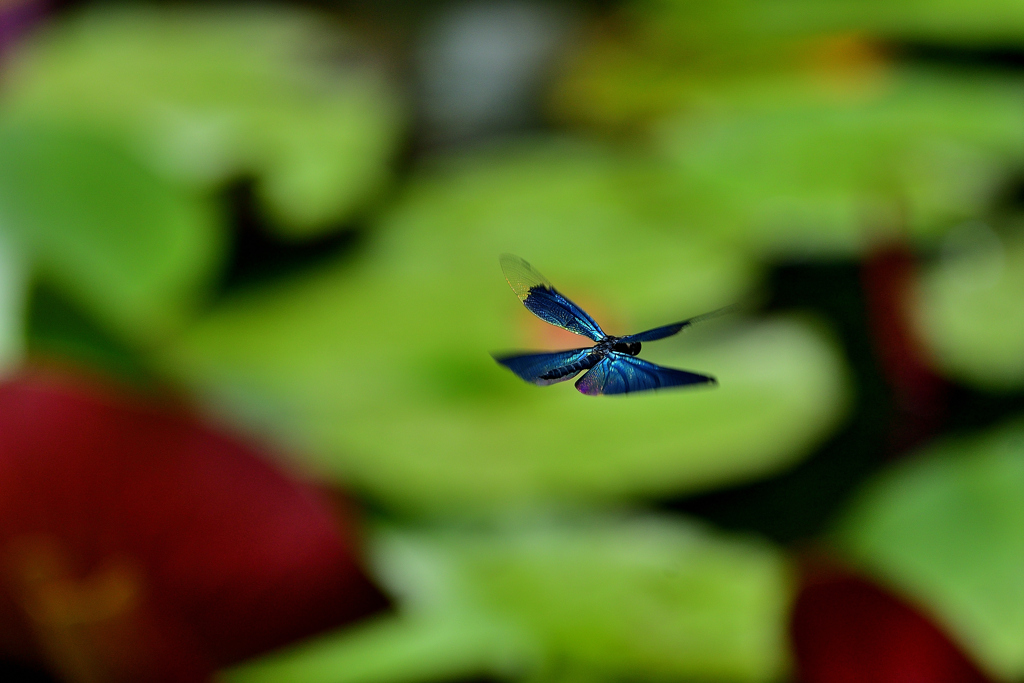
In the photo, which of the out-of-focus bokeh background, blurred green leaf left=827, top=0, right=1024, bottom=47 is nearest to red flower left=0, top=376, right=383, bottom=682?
the out-of-focus bokeh background

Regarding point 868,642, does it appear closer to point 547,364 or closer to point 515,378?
point 547,364

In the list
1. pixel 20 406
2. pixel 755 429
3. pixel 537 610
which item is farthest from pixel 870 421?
pixel 20 406

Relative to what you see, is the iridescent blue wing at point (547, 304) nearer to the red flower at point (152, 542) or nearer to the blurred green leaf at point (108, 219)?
the red flower at point (152, 542)

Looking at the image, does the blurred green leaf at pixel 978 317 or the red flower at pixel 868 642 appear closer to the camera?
the red flower at pixel 868 642

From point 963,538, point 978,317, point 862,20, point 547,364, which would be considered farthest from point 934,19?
point 547,364

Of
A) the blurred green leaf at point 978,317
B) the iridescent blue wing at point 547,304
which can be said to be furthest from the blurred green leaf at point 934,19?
the iridescent blue wing at point 547,304

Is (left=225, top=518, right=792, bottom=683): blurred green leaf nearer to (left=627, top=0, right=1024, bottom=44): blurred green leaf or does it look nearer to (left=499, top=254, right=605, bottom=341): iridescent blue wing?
(left=499, top=254, right=605, bottom=341): iridescent blue wing
